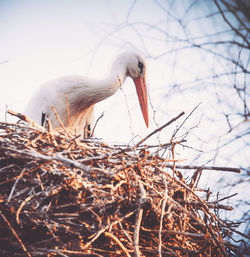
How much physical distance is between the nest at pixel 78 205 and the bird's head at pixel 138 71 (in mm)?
1711

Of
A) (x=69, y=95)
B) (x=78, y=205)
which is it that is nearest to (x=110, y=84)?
(x=69, y=95)

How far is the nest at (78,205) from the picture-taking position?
124 centimetres

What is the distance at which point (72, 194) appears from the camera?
1349 millimetres

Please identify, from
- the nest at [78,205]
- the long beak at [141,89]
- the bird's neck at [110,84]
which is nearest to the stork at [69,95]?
the bird's neck at [110,84]

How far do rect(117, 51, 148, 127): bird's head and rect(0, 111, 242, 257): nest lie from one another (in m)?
1.71

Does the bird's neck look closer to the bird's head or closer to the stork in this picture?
the stork

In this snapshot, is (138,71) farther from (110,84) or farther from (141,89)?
(110,84)

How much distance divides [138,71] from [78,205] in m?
2.17

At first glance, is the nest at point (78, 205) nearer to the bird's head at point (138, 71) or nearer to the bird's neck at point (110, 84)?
the bird's neck at point (110, 84)

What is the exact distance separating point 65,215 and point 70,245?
13 centimetres

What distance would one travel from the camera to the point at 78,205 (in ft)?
4.41

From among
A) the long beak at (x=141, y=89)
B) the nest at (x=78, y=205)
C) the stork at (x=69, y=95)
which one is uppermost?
the long beak at (x=141, y=89)

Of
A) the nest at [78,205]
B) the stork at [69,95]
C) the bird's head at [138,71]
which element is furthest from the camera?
the bird's head at [138,71]

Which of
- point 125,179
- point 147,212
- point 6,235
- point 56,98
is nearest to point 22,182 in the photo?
point 6,235
